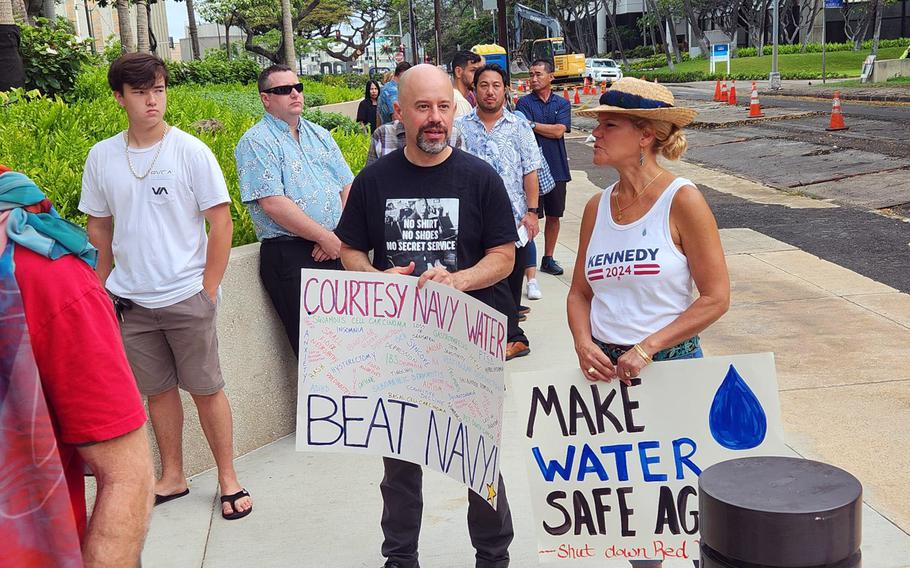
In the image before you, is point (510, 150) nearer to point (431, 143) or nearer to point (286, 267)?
point (286, 267)

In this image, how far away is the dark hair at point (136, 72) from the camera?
175 inches

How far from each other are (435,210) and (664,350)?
38.0 inches

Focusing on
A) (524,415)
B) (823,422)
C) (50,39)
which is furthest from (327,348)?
(50,39)

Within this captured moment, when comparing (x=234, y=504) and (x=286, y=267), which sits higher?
(x=286, y=267)

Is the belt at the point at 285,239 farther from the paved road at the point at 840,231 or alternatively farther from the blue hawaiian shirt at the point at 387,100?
the paved road at the point at 840,231

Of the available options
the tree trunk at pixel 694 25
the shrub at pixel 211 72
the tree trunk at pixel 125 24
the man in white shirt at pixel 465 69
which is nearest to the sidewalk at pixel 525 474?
the man in white shirt at pixel 465 69

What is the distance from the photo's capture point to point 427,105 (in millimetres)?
3699

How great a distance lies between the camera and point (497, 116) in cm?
685

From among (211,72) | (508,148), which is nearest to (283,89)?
(508,148)

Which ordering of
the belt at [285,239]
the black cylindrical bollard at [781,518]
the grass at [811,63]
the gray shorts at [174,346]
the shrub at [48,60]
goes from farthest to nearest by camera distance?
1. the grass at [811,63]
2. the shrub at [48,60]
3. the belt at [285,239]
4. the gray shorts at [174,346]
5. the black cylindrical bollard at [781,518]

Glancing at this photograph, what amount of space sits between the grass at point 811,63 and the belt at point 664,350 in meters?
42.0

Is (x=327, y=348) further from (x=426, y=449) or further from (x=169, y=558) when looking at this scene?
(x=169, y=558)

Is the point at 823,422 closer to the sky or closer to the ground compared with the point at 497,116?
closer to the ground

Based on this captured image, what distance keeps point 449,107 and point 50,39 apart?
11.4 metres
